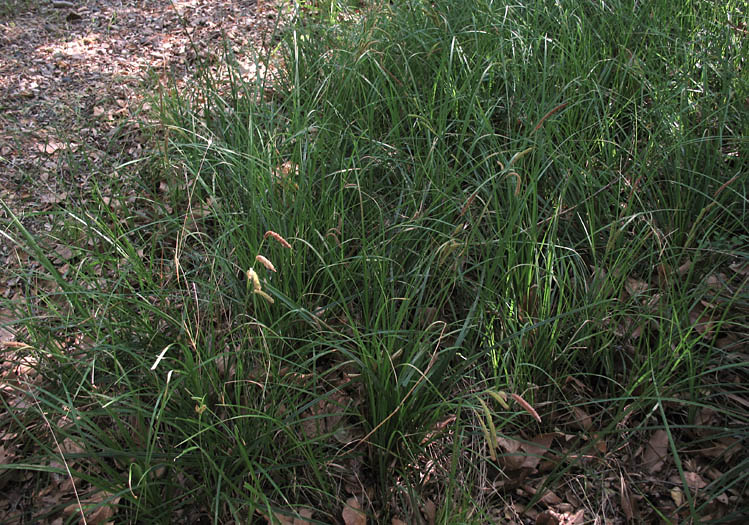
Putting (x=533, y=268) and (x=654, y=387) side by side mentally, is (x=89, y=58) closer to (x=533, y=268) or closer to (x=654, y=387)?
(x=533, y=268)

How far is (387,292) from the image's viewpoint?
6.64 feet

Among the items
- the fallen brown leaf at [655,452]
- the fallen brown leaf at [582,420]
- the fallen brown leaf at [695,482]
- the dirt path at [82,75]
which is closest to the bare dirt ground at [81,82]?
the dirt path at [82,75]

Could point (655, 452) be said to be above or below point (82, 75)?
below

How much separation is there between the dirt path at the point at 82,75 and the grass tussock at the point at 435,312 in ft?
1.50

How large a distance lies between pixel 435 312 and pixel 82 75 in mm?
3142

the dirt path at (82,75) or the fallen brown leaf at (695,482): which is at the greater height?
the dirt path at (82,75)

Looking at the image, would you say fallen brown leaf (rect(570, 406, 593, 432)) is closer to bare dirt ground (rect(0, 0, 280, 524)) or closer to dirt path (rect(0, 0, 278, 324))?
bare dirt ground (rect(0, 0, 280, 524))

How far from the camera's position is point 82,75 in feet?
12.6

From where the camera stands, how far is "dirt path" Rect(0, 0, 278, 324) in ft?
9.84

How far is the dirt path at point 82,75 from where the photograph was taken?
2998 mm

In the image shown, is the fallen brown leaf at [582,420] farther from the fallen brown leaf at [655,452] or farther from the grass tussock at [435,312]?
the fallen brown leaf at [655,452]

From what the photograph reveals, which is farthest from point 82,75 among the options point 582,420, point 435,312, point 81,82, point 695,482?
point 695,482

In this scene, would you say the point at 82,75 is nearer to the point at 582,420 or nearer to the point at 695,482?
the point at 582,420

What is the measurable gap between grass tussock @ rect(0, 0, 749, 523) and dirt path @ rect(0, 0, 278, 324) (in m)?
0.46
